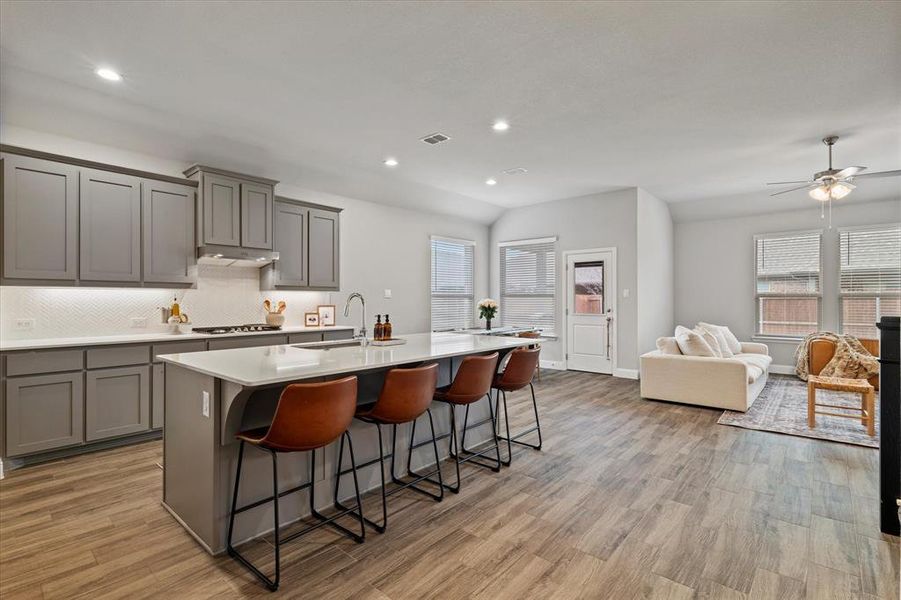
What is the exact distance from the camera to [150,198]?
425 cm

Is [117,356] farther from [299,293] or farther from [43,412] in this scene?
[299,293]

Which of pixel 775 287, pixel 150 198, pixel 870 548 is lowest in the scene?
pixel 870 548

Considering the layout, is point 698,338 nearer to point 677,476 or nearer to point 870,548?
point 677,476

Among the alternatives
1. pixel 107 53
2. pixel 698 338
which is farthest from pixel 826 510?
pixel 107 53

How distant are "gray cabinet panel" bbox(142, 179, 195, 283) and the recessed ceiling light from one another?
3.62 ft

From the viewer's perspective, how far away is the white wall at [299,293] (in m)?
3.95

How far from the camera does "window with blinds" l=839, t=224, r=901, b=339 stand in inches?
259

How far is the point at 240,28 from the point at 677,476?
4273 millimetres

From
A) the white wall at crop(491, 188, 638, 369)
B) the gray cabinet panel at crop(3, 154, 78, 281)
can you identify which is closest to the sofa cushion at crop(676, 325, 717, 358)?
the white wall at crop(491, 188, 638, 369)

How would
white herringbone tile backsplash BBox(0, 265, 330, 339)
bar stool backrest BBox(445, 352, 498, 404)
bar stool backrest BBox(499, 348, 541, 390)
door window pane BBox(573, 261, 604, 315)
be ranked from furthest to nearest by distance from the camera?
door window pane BBox(573, 261, 604, 315) < white herringbone tile backsplash BBox(0, 265, 330, 339) < bar stool backrest BBox(499, 348, 541, 390) < bar stool backrest BBox(445, 352, 498, 404)

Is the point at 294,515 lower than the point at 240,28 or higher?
lower

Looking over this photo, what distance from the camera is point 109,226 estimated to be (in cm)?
402

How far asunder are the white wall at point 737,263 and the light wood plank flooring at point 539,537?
14.5ft

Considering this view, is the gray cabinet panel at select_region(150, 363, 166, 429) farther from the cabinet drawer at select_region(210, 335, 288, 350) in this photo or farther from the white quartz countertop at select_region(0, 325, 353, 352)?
the cabinet drawer at select_region(210, 335, 288, 350)
